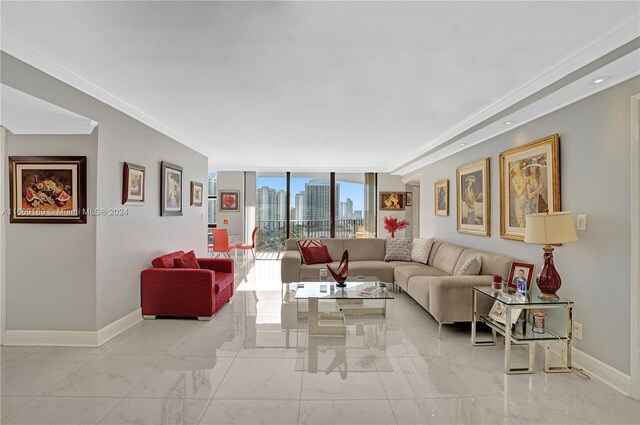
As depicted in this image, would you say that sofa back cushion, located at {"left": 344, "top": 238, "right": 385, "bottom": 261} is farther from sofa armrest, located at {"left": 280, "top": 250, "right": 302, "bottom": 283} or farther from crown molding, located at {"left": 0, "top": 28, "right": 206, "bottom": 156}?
crown molding, located at {"left": 0, "top": 28, "right": 206, "bottom": 156}

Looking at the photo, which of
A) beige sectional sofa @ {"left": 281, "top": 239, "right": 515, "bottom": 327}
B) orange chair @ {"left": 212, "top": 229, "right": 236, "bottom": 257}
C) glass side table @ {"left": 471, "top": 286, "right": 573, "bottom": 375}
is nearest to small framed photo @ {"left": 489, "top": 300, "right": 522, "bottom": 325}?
glass side table @ {"left": 471, "top": 286, "right": 573, "bottom": 375}

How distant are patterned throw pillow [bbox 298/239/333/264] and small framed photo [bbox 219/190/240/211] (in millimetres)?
3861

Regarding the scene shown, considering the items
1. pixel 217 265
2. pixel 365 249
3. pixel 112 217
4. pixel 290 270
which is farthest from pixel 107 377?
pixel 365 249

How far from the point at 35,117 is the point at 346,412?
137 inches

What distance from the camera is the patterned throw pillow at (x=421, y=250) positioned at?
A: 5695mm

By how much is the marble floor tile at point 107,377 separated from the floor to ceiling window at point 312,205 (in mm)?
6747

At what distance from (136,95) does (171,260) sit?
6.87 feet

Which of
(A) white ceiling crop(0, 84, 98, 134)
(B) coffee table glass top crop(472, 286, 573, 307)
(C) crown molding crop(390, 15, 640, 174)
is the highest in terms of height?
(C) crown molding crop(390, 15, 640, 174)

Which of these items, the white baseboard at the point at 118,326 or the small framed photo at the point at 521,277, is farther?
the white baseboard at the point at 118,326

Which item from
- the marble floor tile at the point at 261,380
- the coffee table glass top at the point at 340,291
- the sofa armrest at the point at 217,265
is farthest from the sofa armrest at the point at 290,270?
the marble floor tile at the point at 261,380

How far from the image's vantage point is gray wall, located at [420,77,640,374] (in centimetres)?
251

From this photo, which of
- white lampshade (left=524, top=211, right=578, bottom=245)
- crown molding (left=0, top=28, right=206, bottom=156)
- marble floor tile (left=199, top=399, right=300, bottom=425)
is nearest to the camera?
marble floor tile (left=199, top=399, right=300, bottom=425)

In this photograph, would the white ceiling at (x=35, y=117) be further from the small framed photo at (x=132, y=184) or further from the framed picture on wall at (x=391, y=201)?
the framed picture on wall at (x=391, y=201)

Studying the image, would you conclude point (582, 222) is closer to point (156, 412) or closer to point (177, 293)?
point (156, 412)
